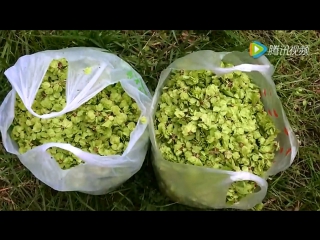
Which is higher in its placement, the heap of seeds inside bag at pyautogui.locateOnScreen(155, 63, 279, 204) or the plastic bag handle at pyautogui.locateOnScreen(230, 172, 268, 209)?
the heap of seeds inside bag at pyautogui.locateOnScreen(155, 63, 279, 204)

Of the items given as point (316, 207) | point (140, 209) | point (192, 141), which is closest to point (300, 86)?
point (316, 207)

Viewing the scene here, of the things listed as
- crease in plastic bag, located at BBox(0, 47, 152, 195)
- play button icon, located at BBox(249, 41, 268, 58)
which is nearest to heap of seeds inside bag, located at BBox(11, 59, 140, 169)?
crease in plastic bag, located at BBox(0, 47, 152, 195)

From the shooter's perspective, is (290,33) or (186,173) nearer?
(186,173)

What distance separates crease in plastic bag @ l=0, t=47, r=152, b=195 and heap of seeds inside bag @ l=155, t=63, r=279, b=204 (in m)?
0.07

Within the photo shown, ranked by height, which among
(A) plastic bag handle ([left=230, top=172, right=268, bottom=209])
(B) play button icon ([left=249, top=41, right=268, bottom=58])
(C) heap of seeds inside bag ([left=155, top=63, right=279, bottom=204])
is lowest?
(A) plastic bag handle ([left=230, top=172, right=268, bottom=209])

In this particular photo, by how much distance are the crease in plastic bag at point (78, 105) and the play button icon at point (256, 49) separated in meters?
0.30

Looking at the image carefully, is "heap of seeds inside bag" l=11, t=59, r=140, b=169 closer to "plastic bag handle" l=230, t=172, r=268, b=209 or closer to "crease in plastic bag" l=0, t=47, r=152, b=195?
"crease in plastic bag" l=0, t=47, r=152, b=195

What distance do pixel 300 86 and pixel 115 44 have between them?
0.54m

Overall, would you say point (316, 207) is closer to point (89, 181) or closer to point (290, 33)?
point (290, 33)

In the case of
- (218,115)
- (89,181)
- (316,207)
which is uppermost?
(218,115)

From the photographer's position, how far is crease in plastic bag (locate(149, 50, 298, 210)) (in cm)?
100

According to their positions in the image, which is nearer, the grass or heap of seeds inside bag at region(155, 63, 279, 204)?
heap of seeds inside bag at region(155, 63, 279, 204)

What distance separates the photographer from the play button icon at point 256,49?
1154 mm

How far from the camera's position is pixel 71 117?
40.3 inches
